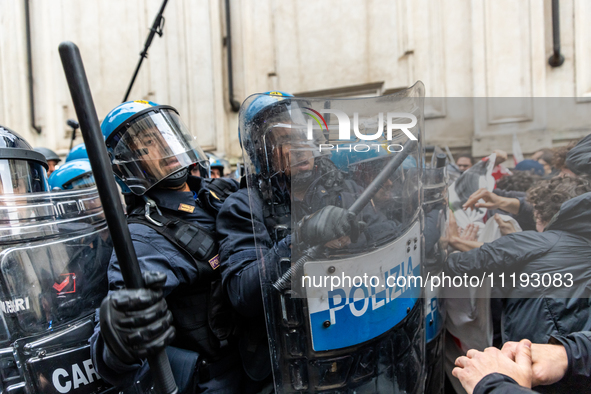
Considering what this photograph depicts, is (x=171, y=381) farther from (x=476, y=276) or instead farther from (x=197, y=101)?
(x=197, y=101)

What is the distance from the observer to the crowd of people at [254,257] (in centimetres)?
Answer: 116

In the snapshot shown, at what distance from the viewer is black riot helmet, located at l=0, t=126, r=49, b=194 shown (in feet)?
5.42

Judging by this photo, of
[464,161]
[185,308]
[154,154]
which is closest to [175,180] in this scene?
[154,154]

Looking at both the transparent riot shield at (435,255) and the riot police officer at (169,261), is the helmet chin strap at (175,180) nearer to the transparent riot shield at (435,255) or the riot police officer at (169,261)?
the riot police officer at (169,261)

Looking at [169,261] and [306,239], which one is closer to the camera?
[306,239]

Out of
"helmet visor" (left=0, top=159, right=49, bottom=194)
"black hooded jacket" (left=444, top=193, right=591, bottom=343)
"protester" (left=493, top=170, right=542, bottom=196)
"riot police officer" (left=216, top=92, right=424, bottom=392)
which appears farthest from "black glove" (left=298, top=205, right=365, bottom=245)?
"protester" (left=493, top=170, right=542, bottom=196)

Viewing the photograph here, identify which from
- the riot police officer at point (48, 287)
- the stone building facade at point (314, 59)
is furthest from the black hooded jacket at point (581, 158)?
the stone building facade at point (314, 59)

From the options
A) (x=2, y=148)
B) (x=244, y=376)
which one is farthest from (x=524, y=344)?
(x=2, y=148)

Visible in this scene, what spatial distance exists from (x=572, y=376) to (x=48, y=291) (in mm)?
1878

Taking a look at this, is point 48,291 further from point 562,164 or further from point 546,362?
point 562,164

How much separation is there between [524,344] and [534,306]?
1.43ft

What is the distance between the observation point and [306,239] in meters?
1.15

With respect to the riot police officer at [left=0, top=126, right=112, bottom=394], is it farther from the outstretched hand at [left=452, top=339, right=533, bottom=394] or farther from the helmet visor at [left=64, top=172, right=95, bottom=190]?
the helmet visor at [left=64, top=172, right=95, bottom=190]

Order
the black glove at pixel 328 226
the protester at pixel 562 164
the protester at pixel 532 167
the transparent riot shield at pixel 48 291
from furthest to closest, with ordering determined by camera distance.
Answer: the protester at pixel 532 167, the protester at pixel 562 164, the transparent riot shield at pixel 48 291, the black glove at pixel 328 226
